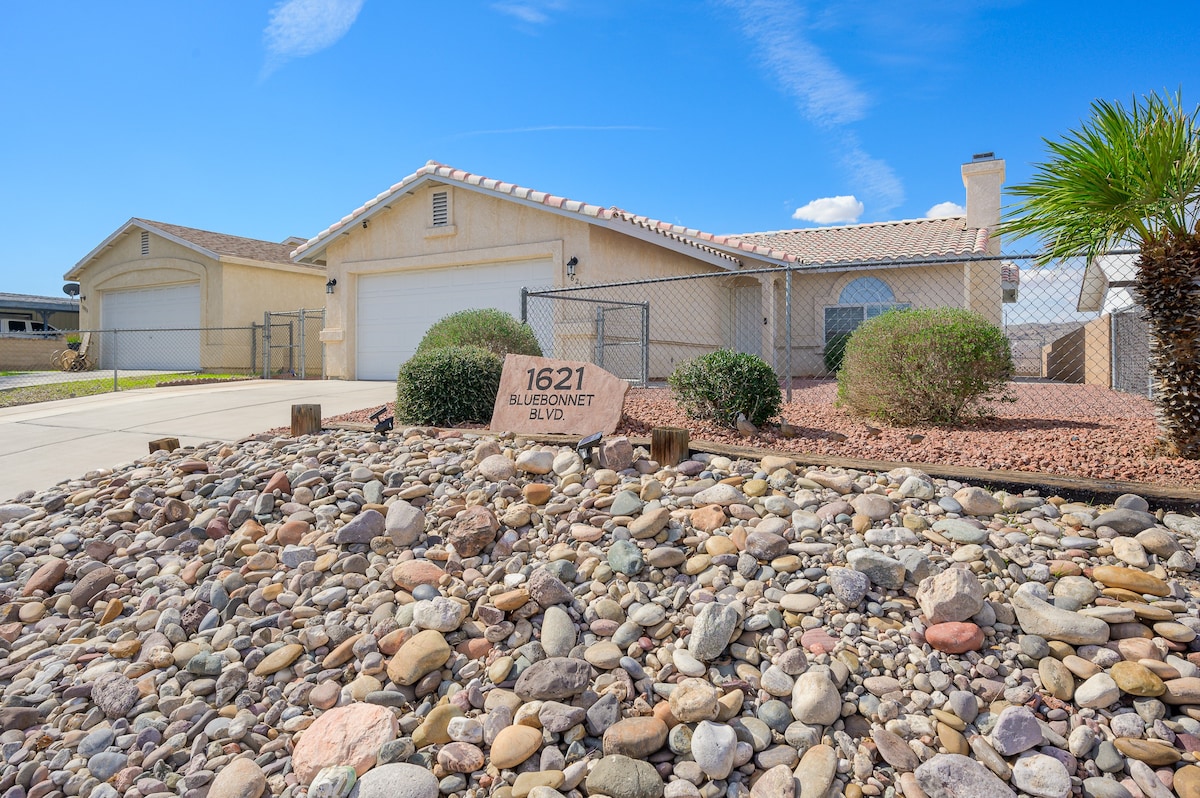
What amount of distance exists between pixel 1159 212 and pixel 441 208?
442 inches

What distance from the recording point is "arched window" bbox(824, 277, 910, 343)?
50.8 ft

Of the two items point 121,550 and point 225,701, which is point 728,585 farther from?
point 121,550

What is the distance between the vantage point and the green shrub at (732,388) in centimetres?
552

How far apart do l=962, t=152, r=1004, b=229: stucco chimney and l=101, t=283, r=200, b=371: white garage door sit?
19.5 m

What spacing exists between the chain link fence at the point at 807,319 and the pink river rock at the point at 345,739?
7.66 meters

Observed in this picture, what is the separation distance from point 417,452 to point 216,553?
1401mm

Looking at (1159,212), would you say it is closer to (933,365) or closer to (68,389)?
(933,365)

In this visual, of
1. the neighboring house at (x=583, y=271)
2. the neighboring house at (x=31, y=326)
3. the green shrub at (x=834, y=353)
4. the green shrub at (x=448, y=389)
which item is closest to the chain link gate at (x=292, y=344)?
the neighboring house at (x=583, y=271)

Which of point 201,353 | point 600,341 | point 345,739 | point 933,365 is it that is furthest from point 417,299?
point 345,739

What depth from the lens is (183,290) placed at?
19.1 meters

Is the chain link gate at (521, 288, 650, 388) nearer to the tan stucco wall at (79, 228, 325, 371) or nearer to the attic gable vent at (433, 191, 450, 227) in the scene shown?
the attic gable vent at (433, 191, 450, 227)

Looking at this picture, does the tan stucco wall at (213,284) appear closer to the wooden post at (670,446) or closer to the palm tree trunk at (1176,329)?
the wooden post at (670,446)

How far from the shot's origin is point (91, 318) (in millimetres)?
20719

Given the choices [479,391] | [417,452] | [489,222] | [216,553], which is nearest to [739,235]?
[489,222]
